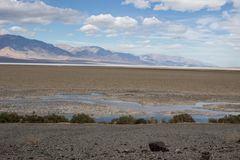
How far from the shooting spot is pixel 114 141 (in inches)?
491

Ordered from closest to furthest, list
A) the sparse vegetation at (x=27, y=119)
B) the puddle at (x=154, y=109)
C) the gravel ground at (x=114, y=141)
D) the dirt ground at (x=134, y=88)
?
the gravel ground at (x=114, y=141) → the sparse vegetation at (x=27, y=119) → the puddle at (x=154, y=109) → the dirt ground at (x=134, y=88)

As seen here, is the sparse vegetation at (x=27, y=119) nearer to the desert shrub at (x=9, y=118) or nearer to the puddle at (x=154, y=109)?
the desert shrub at (x=9, y=118)

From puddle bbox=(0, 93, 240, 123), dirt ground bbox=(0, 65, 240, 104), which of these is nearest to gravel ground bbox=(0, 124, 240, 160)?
puddle bbox=(0, 93, 240, 123)

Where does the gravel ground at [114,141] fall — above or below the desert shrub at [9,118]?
above

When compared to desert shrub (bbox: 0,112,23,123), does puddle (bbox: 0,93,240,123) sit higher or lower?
lower

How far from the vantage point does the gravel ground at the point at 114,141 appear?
33.9 ft

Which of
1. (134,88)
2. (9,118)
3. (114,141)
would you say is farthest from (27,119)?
(134,88)

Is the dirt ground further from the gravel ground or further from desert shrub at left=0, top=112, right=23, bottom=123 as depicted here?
the gravel ground

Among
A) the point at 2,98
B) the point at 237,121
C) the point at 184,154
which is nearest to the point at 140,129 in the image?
the point at 184,154

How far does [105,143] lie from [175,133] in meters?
3.26

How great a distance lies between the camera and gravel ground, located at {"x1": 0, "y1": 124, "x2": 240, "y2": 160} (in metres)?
10.3

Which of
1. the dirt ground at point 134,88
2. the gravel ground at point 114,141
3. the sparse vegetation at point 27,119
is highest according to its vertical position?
the gravel ground at point 114,141

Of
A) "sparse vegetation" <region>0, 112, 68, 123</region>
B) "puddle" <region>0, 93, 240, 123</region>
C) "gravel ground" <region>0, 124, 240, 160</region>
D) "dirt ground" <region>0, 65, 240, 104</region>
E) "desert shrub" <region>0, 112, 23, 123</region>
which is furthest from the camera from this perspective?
"dirt ground" <region>0, 65, 240, 104</region>

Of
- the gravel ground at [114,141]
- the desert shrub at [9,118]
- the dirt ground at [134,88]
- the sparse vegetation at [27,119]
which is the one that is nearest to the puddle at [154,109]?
the dirt ground at [134,88]
